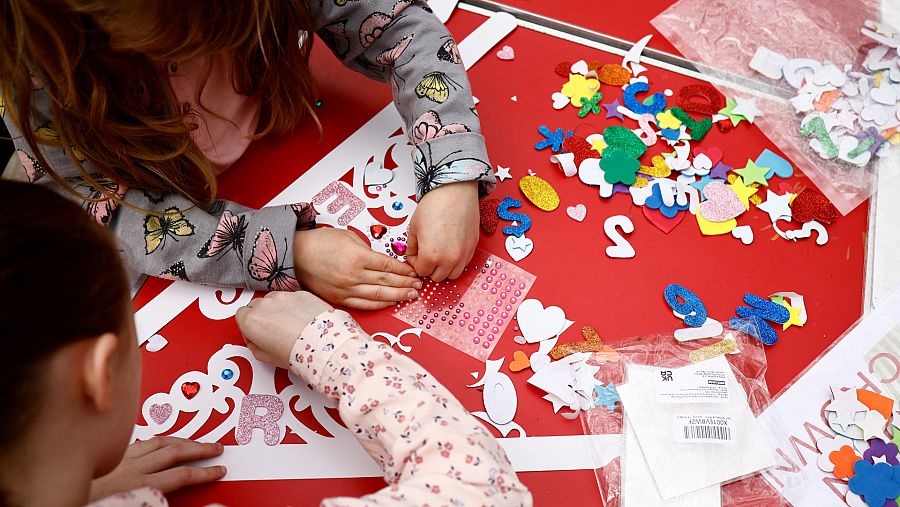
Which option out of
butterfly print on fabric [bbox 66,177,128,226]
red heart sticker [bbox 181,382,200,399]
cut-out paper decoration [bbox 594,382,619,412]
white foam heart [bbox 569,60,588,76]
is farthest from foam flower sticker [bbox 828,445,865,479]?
butterfly print on fabric [bbox 66,177,128,226]

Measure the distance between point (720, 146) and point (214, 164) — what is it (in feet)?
2.19

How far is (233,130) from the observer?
0.87 m

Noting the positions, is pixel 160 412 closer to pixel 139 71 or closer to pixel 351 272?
pixel 351 272

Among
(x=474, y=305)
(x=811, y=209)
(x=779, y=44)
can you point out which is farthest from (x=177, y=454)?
(x=779, y=44)

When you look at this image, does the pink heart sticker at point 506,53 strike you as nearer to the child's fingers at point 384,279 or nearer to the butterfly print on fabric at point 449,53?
the butterfly print on fabric at point 449,53

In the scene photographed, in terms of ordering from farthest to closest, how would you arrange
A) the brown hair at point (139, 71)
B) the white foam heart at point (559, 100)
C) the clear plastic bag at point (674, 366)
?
the white foam heart at point (559, 100)
the clear plastic bag at point (674, 366)
the brown hair at point (139, 71)

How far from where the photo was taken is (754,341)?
778 mm

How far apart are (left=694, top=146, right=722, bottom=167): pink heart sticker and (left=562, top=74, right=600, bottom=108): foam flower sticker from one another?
0.16 meters

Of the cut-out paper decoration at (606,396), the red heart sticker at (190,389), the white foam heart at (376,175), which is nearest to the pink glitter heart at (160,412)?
the red heart sticker at (190,389)

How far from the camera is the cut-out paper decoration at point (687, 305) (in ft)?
2.57

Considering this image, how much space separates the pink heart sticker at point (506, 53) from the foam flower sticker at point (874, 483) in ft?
2.18

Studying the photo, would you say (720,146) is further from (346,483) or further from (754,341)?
(346,483)

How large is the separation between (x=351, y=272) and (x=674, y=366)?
15.3 inches

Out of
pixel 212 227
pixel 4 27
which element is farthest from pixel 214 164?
pixel 4 27
